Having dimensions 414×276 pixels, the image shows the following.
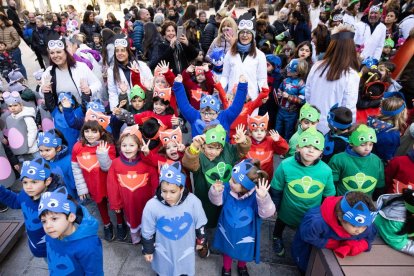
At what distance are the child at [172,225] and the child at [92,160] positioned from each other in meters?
1.00

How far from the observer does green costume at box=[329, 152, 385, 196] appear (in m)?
3.07

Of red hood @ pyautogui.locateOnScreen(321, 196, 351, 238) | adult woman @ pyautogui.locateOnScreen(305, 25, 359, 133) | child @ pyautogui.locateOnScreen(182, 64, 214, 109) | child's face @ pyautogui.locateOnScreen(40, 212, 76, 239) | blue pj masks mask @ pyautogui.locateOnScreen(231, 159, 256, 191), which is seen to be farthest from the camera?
child @ pyautogui.locateOnScreen(182, 64, 214, 109)

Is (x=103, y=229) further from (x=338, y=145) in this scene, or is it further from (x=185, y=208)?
(x=338, y=145)

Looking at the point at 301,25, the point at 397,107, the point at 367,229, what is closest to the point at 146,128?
the point at 367,229

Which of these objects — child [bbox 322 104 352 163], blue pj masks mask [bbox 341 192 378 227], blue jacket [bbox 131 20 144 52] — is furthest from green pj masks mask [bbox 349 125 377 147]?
blue jacket [bbox 131 20 144 52]

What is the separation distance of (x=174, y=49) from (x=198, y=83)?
3.00 feet

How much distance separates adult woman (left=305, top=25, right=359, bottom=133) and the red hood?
1596mm

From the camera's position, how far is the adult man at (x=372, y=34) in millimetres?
5977

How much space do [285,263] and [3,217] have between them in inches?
148

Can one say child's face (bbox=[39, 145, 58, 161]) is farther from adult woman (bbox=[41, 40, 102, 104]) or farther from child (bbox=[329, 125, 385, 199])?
child (bbox=[329, 125, 385, 199])

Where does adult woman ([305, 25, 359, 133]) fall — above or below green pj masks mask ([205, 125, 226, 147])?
above

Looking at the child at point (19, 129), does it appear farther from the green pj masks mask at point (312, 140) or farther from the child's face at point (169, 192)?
the green pj masks mask at point (312, 140)

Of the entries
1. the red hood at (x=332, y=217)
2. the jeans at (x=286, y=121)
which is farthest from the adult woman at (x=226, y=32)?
the red hood at (x=332, y=217)

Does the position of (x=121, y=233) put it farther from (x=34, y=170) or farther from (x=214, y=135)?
(x=214, y=135)
